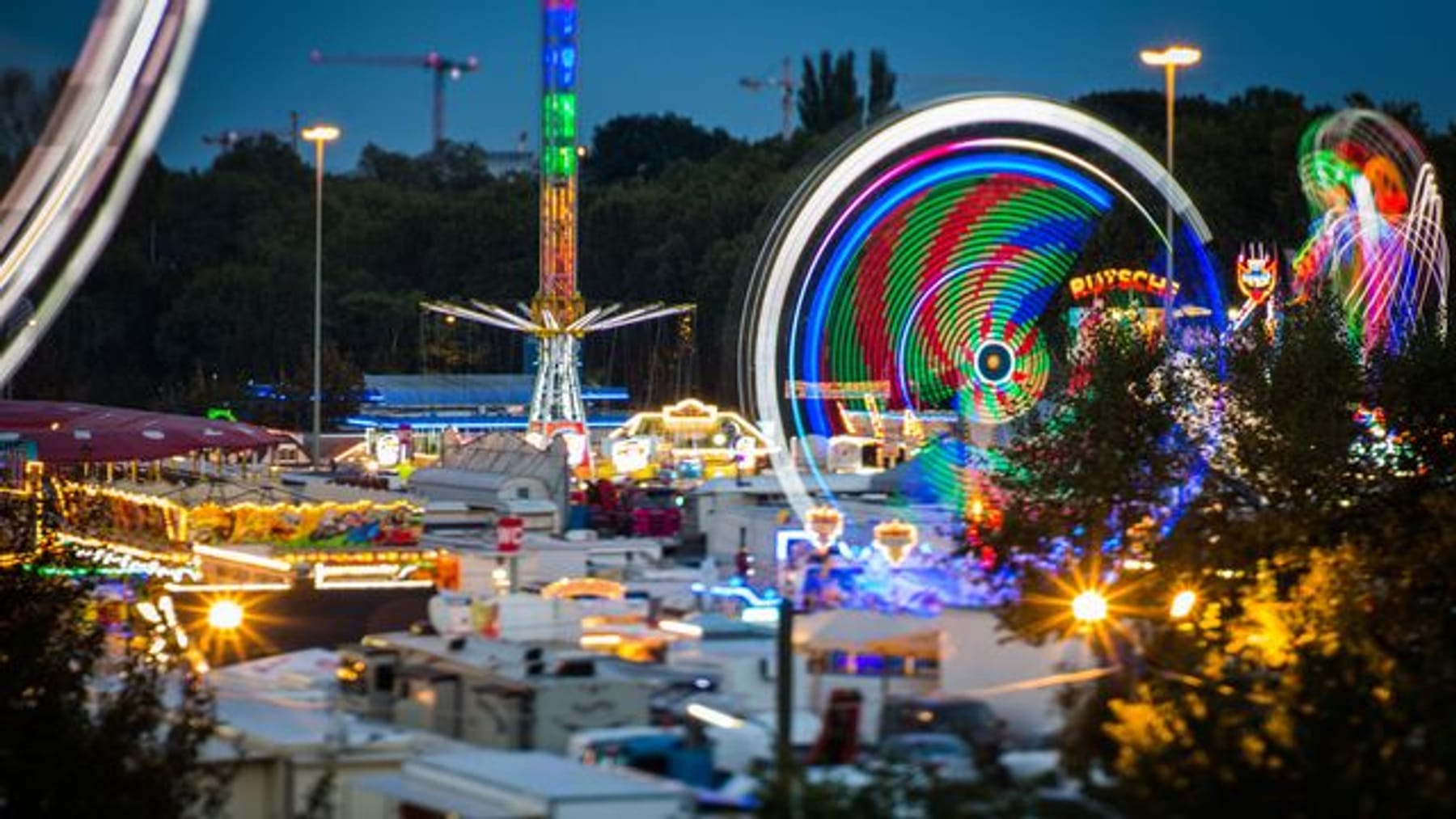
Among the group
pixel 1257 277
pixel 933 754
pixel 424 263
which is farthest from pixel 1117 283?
pixel 424 263

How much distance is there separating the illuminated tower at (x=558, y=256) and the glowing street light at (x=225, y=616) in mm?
38259

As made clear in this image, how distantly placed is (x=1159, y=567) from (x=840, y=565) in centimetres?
550

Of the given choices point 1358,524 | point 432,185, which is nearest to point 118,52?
point 1358,524

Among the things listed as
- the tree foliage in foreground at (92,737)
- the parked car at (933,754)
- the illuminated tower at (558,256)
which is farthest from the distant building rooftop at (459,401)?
the parked car at (933,754)

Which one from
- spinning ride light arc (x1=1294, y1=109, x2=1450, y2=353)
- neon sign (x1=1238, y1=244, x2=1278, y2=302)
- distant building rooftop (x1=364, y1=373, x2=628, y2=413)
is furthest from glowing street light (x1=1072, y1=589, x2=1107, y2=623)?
distant building rooftop (x1=364, y1=373, x2=628, y2=413)

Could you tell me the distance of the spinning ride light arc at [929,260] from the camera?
144ft

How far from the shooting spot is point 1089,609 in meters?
30.3

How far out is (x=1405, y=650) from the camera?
27.9 metres

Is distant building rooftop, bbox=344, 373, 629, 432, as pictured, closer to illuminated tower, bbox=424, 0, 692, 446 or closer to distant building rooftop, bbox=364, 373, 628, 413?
distant building rooftop, bbox=364, 373, 628, 413

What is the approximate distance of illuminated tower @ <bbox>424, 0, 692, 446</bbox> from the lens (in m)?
77.3

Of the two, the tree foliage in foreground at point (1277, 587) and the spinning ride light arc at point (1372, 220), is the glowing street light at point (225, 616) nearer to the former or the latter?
the tree foliage in foreground at point (1277, 587)

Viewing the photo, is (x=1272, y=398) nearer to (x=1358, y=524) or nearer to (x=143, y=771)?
Answer: (x=1358, y=524)

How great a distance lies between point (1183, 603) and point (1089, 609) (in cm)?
200

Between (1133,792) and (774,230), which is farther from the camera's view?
(774,230)
